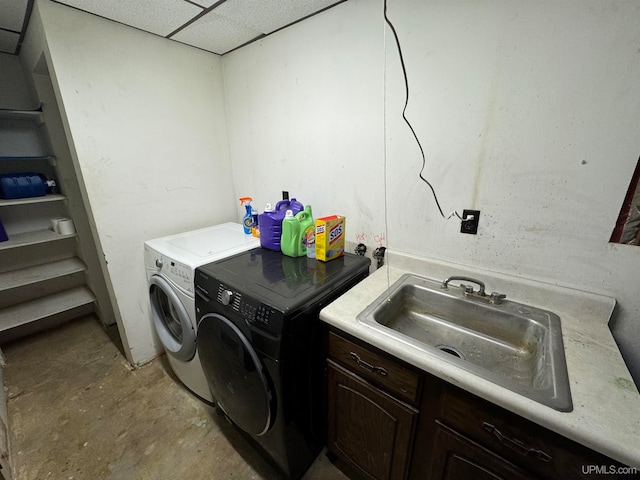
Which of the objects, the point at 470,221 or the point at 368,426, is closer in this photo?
the point at 368,426

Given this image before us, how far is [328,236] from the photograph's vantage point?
136 cm

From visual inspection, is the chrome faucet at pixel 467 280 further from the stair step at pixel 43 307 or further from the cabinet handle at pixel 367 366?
the stair step at pixel 43 307

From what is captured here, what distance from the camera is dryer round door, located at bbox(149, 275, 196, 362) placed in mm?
1401

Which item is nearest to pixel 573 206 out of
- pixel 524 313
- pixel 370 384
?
pixel 524 313

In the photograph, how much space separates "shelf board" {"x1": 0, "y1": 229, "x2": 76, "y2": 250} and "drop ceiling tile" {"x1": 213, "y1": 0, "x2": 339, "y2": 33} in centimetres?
202

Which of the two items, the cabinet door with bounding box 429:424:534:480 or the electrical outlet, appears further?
the electrical outlet

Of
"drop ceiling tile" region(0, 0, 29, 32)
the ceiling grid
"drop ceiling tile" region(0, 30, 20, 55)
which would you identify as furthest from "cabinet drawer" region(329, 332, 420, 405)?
"drop ceiling tile" region(0, 30, 20, 55)

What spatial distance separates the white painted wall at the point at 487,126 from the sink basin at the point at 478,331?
0.19m

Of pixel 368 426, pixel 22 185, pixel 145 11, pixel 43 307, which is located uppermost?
pixel 145 11

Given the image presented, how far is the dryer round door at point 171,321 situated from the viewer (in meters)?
1.40

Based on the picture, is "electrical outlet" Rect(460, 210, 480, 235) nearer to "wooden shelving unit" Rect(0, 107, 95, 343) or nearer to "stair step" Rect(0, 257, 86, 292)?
"wooden shelving unit" Rect(0, 107, 95, 343)

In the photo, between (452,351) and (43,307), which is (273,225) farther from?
(43,307)

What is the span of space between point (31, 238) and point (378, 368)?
2.67 metres

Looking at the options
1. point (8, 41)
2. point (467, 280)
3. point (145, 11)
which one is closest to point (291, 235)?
point (467, 280)
